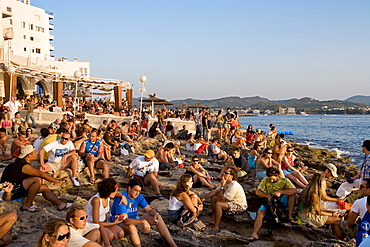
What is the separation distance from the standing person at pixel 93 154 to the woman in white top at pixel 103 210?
9.77 ft

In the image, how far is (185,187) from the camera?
6016 millimetres

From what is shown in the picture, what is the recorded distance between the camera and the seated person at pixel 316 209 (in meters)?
5.86

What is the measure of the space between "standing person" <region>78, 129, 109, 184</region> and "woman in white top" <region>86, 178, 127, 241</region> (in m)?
2.98

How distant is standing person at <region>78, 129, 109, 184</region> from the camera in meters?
7.91

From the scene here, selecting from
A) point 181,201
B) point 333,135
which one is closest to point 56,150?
point 181,201

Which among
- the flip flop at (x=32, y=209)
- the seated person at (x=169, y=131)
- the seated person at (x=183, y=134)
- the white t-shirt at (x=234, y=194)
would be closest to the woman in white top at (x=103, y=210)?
the flip flop at (x=32, y=209)

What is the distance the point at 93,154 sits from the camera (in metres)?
8.38

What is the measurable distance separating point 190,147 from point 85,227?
1082cm

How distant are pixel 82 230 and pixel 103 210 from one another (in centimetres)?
69

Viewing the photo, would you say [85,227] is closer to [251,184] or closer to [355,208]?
[355,208]

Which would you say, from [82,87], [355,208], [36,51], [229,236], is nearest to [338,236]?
[355,208]

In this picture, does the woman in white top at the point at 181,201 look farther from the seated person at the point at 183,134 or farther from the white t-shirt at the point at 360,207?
the seated person at the point at 183,134

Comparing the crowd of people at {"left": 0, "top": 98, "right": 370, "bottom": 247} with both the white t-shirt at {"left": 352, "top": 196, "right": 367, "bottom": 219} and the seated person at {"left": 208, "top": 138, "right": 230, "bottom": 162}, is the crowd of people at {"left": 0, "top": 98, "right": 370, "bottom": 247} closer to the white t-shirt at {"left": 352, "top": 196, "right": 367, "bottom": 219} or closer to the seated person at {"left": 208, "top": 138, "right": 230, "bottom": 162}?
the white t-shirt at {"left": 352, "top": 196, "right": 367, "bottom": 219}

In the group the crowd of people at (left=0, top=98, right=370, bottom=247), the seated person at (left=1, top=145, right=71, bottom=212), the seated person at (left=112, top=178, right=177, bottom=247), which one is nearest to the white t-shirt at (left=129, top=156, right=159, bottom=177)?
the crowd of people at (left=0, top=98, right=370, bottom=247)
